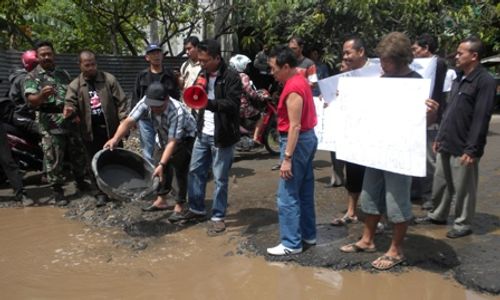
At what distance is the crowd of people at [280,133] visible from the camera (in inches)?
163

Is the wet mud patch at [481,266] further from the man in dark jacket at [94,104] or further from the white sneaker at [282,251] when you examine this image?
the man in dark jacket at [94,104]

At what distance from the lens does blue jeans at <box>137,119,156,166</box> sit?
239 inches

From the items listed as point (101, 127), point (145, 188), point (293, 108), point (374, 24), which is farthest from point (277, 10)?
point (293, 108)

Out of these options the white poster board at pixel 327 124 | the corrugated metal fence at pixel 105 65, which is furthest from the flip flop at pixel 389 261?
the corrugated metal fence at pixel 105 65

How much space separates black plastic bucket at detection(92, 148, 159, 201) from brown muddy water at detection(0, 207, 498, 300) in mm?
490

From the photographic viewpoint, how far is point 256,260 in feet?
14.4

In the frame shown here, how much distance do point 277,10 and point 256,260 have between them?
6050mm

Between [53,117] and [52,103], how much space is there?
166mm

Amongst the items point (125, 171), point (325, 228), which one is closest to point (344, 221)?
point (325, 228)

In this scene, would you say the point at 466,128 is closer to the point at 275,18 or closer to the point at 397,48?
the point at 397,48

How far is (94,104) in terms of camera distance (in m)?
6.04

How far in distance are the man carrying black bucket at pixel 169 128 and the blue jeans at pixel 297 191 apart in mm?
1231

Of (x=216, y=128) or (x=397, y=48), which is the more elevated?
(x=397, y=48)

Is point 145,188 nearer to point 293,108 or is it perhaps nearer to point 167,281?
point 167,281
